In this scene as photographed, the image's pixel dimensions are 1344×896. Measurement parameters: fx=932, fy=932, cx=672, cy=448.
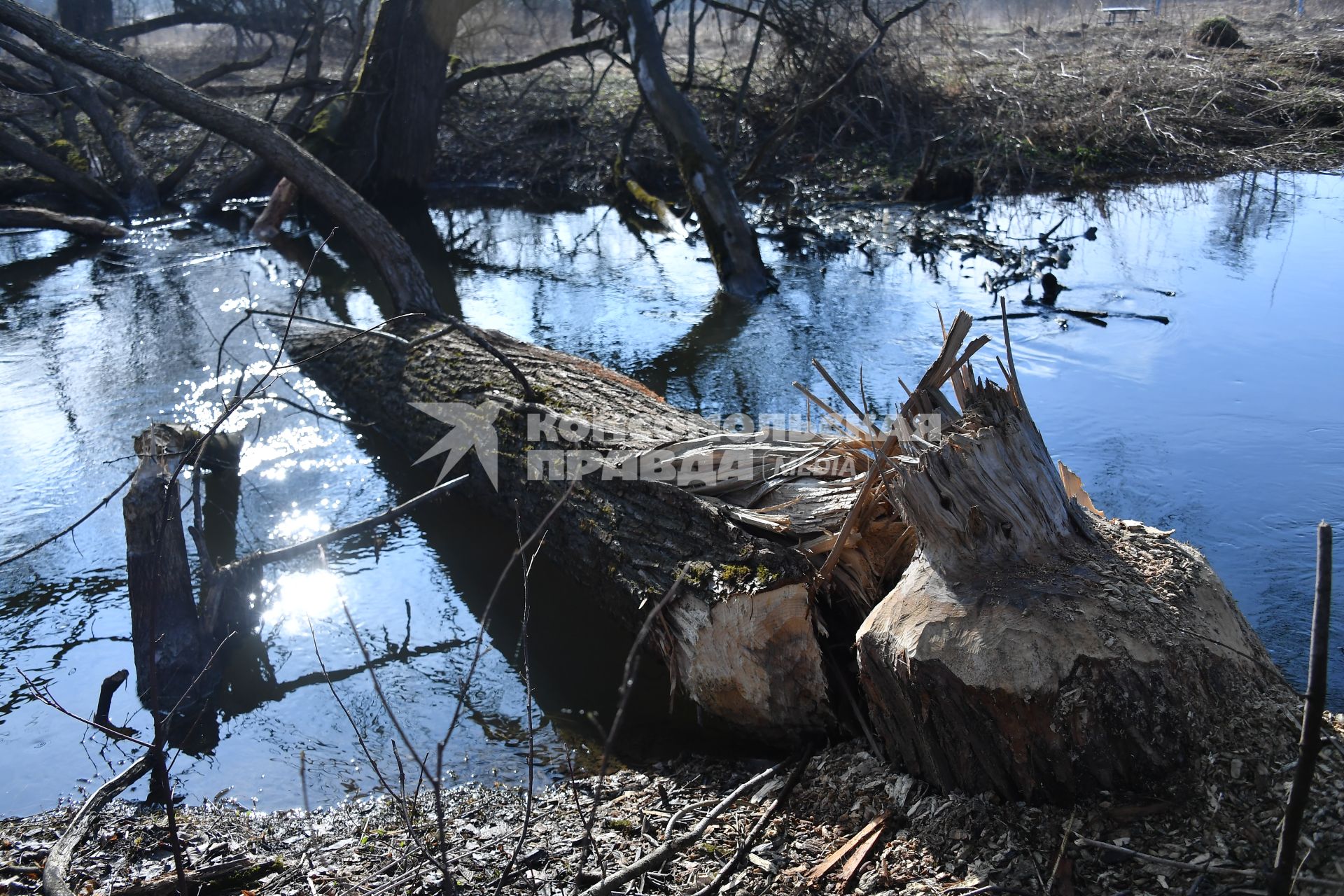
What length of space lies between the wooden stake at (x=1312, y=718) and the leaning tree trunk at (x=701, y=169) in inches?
271

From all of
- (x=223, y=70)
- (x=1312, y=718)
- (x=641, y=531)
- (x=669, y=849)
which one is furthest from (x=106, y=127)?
(x=1312, y=718)

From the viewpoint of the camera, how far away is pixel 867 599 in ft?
10.5

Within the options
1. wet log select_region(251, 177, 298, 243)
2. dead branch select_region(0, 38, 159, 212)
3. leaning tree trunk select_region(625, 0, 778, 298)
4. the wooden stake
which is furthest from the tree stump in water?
dead branch select_region(0, 38, 159, 212)

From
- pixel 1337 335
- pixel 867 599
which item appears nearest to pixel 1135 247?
pixel 1337 335

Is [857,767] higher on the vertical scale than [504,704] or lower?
higher

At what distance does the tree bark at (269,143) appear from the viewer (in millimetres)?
6887

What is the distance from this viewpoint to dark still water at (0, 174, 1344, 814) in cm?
377

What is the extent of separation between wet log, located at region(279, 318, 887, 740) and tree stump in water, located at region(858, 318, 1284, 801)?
1.28ft

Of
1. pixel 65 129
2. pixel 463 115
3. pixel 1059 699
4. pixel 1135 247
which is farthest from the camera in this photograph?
pixel 463 115

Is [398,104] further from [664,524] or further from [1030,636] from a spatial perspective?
[1030,636]

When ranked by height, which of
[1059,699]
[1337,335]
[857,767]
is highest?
[1337,335]

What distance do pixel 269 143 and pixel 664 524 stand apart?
5921 mm

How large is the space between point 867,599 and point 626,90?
14.0m

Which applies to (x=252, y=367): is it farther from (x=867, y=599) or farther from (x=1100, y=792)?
(x=1100, y=792)
